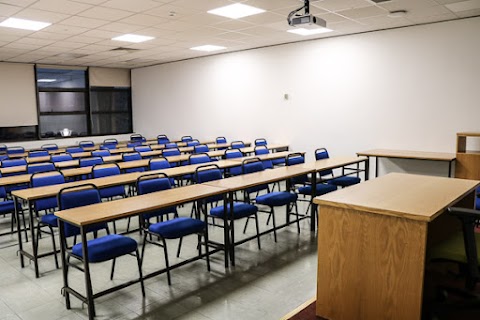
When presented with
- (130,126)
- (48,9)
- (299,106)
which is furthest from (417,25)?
(130,126)

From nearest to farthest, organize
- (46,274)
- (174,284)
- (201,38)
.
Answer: (174,284), (46,274), (201,38)

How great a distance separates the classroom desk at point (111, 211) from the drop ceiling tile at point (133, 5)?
2775 millimetres

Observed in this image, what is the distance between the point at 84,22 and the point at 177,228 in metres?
4.31

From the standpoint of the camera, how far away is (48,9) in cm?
544

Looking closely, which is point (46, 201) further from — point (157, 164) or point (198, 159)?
point (198, 159)

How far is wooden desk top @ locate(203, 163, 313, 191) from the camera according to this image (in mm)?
4215

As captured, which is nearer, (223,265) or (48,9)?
(223,265)

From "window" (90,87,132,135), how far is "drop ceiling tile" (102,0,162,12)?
297 inches

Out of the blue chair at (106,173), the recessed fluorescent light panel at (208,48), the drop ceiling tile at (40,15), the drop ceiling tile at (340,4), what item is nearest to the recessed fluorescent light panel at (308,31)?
the drop ceiling tile at (340,4)

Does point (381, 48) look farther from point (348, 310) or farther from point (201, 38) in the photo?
point (348, 310)

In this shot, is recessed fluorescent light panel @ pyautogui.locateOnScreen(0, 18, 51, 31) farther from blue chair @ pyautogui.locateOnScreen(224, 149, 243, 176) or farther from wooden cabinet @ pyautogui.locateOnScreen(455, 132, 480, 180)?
wooden cabinet @ pyautogui.locateOnScreen(455, 132, 480, 180)

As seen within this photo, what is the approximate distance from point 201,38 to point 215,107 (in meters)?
2.86

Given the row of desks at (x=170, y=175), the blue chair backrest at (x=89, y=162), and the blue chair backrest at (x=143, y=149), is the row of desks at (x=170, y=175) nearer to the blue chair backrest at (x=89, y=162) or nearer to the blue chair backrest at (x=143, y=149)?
the blue chair backrest at (x=89, y=162)

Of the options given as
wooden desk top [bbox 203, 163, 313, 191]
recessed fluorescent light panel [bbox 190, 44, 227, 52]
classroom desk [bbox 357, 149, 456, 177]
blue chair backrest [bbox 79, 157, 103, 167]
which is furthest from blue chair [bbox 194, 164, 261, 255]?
recessed fluorescent light panel [bbox 190, 44, 227, 52]
